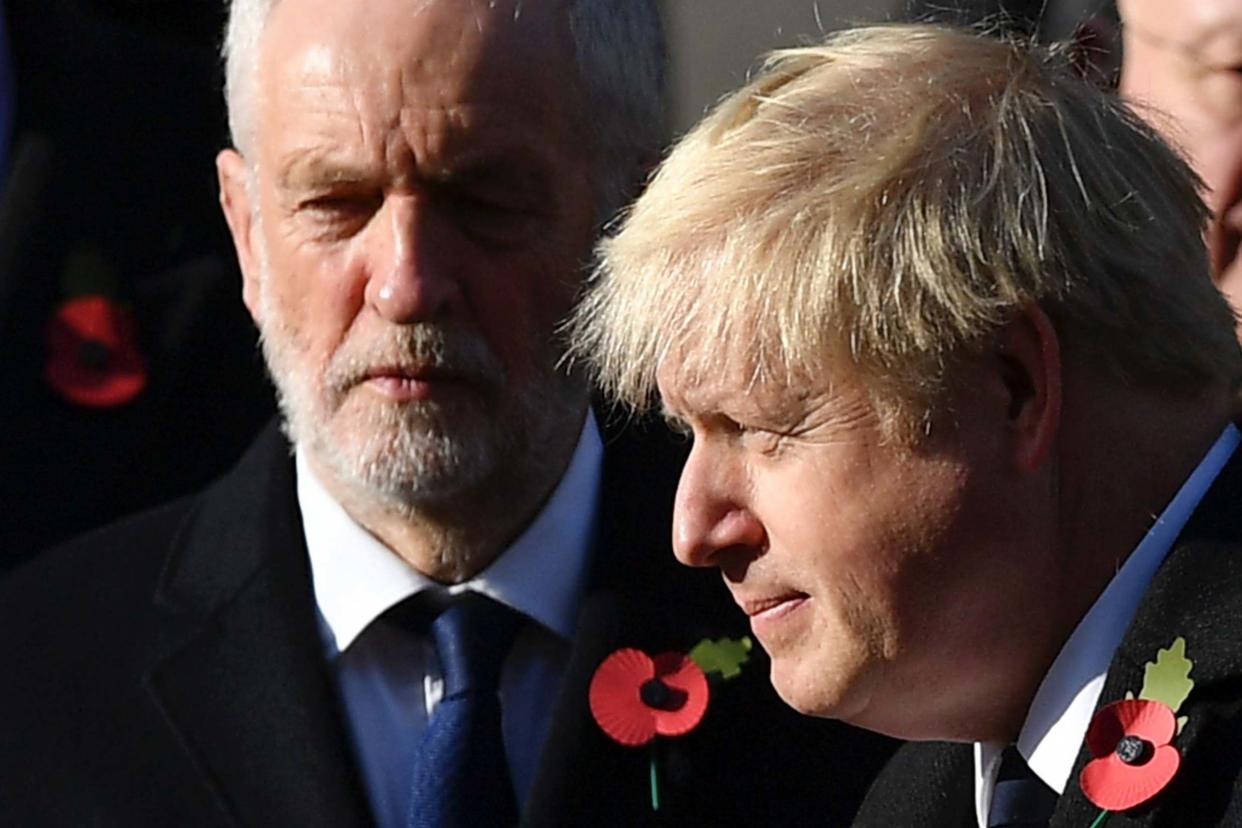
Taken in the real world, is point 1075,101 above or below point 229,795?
above

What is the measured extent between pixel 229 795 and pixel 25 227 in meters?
1.42

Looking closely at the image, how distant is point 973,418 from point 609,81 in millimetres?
992

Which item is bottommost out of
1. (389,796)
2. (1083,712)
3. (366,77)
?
(389,796)

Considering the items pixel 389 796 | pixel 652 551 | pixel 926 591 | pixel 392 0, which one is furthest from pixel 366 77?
pixel 926 591

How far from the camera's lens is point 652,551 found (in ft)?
8.93

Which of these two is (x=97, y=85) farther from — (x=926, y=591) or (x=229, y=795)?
(x=926, y=591)

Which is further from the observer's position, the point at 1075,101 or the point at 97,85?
the point at 97,85

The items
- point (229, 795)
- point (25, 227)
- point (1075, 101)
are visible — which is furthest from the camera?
point (25, 227)

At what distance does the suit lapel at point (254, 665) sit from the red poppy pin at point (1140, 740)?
946 mm

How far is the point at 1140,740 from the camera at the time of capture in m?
1.85

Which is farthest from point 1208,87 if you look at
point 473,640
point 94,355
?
point 94,355

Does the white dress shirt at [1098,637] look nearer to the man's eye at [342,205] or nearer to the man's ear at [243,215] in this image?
the man's eye at [342,205]

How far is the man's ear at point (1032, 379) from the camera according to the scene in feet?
6.10

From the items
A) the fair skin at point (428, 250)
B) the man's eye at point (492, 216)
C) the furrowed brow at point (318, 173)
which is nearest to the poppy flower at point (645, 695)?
the fair skin at point (428, 250)
